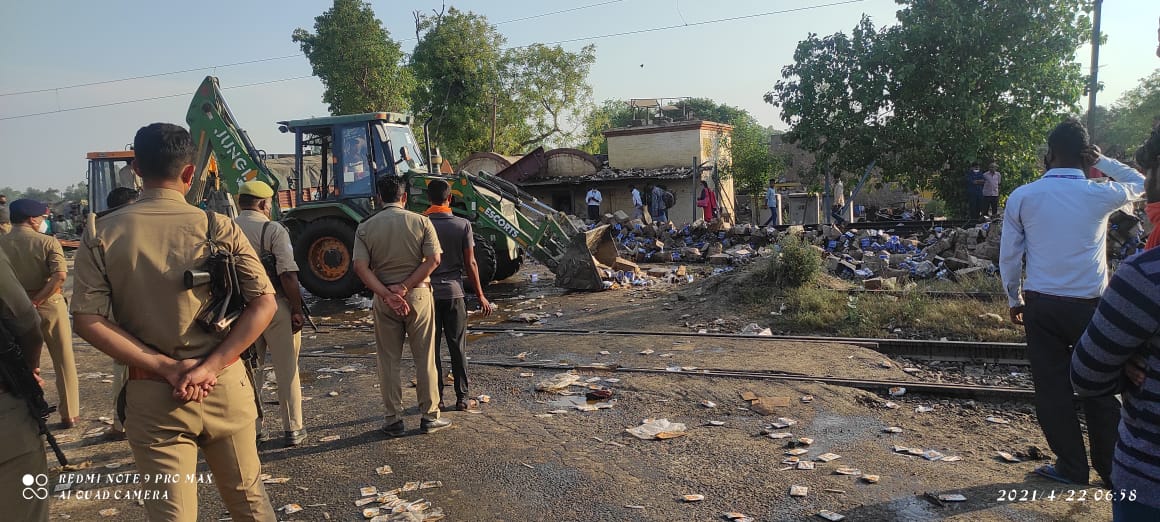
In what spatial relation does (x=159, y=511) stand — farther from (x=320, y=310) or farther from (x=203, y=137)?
(x=203, y=137)

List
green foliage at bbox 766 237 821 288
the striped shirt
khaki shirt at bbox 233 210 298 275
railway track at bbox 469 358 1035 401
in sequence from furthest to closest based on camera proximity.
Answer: green foliage at bbox 766 237 821 288 → railway track at bbox 469 358 1035 401 → khaki shirt at bbox 233 210 298 275 → the striped shirt

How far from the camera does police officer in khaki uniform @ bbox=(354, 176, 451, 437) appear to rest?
4.57 meters

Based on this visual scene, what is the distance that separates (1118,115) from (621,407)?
59546 millimetres

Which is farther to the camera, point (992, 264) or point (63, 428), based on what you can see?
point (992, 264)

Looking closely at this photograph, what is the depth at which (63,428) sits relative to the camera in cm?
518

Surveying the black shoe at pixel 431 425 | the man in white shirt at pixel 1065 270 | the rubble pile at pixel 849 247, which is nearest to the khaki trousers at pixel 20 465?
the black shoe at pixel 431 425

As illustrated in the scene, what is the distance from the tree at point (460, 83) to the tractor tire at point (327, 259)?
71.6 feet

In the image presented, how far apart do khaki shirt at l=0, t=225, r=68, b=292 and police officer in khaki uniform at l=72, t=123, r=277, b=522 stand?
298 cm

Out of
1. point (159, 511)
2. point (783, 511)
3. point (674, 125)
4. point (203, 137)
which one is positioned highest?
point (674, 125)

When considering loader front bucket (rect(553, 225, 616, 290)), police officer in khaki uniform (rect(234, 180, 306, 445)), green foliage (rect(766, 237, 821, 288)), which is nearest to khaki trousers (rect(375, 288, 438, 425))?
police officer in khaki uniform (rect(234, 180, 306, 445))

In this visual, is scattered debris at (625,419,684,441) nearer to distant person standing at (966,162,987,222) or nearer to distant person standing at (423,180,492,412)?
distant person standing at (423,180,492,412)

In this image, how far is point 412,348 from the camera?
469 cm

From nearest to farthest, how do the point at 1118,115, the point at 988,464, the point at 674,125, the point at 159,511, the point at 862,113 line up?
the point at 159,511, the point at 988,464, the point at 862,113, the point at 674,125, the point at 1118,115

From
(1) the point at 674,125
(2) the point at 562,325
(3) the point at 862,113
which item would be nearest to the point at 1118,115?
(1) the point at 674,125
